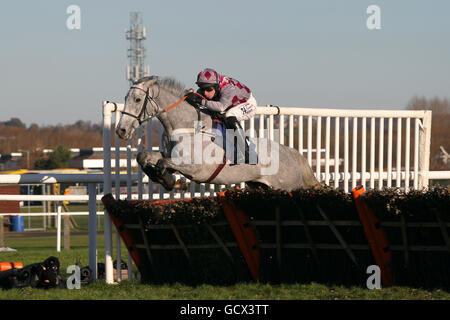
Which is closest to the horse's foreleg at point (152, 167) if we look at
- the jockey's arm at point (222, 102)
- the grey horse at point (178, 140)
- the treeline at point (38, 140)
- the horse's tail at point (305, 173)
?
the grey horse at point (178, 140)

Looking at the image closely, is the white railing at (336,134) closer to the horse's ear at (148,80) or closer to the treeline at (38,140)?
the horse's ear at (148,80)

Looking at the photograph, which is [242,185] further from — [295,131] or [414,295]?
[414,295]

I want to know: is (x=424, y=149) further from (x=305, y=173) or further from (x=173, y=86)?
(x=173, y=86)

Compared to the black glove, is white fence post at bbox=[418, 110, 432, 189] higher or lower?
lower

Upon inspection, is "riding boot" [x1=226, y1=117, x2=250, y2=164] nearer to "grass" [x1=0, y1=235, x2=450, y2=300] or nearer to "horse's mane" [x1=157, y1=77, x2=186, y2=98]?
"horse's mane" [x1=157, y1=77, x2=186, y2=98]

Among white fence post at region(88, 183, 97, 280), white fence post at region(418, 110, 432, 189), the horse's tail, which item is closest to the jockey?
the horse's tail

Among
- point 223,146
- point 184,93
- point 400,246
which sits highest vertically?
point 184,93

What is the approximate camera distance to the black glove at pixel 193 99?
23.2 feet

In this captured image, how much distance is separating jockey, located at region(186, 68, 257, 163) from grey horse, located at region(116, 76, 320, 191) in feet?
0.32

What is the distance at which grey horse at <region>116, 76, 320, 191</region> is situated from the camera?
669cm

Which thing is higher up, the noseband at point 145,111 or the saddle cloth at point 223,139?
the noseband at point 145,111

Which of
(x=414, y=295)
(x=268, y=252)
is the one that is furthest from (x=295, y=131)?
(x=414, y=295)

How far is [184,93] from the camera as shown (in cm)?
716
